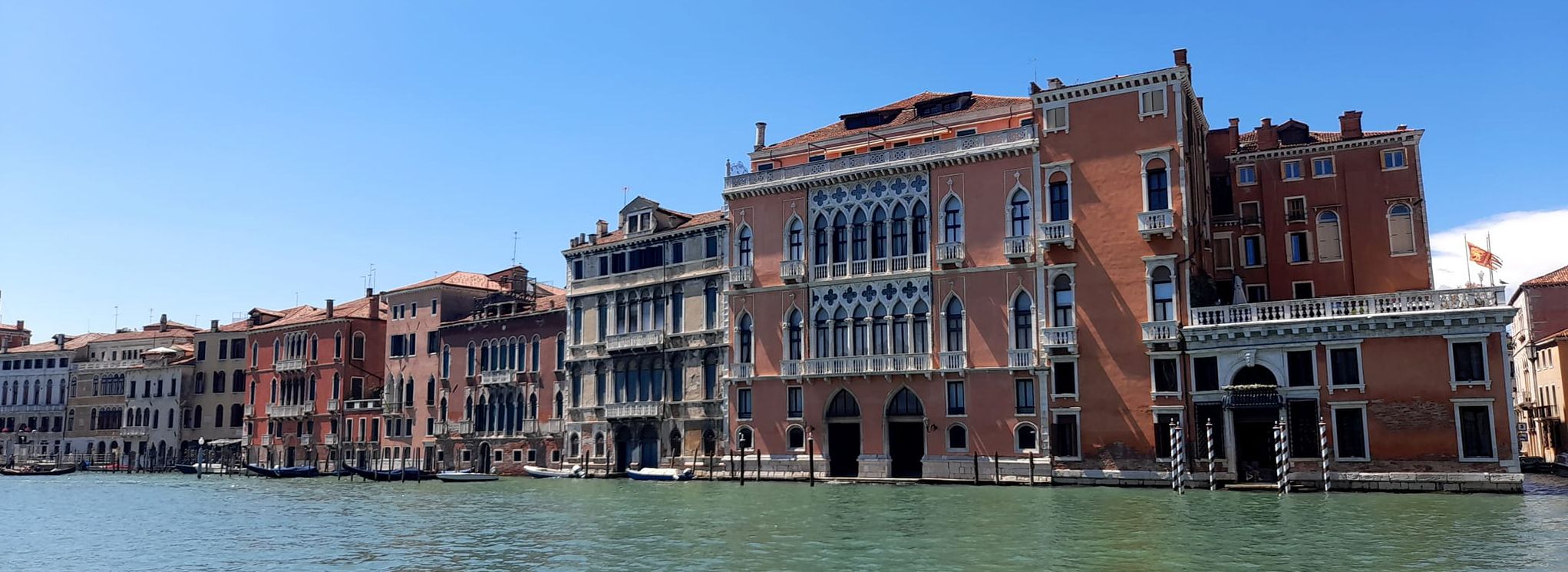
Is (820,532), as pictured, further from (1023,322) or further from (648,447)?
(648,447)

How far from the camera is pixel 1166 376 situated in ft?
95.9

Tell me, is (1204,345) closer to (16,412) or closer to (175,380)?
(175,380)

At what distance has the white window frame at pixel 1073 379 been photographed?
30.4 m

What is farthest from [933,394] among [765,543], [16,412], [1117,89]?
[16,412]

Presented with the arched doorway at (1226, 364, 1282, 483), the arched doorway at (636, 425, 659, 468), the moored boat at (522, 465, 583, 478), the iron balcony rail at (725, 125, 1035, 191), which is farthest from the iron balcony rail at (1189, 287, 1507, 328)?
the moored boat at (522, 465, 583, 478)

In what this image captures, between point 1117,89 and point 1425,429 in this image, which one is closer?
point 1425,429

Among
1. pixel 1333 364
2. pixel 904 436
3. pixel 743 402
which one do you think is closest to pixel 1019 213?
pixel 904 436

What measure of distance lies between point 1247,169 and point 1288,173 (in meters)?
1.08

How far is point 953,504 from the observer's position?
24.7 metres

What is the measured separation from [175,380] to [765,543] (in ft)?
172

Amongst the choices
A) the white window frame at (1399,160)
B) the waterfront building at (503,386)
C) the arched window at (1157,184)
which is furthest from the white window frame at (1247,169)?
the waterfront building at (503,386)

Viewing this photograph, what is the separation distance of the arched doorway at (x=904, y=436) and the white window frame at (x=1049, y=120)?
8.06 m

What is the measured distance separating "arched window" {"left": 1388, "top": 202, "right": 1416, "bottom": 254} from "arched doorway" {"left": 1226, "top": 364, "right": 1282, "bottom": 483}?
6624 mm

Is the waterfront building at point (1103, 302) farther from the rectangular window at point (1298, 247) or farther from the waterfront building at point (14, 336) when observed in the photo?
the waterfront building at point (14, 336)
